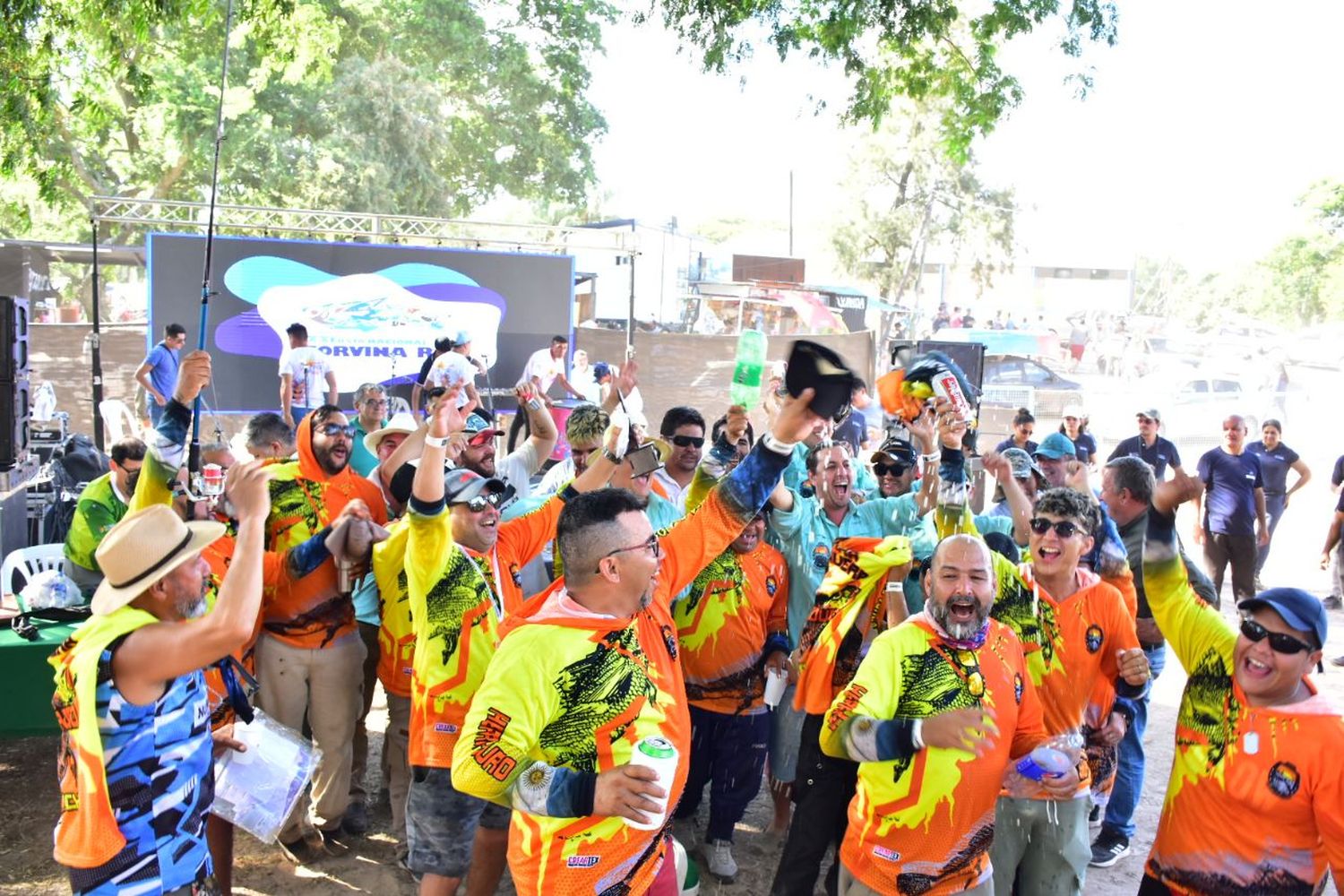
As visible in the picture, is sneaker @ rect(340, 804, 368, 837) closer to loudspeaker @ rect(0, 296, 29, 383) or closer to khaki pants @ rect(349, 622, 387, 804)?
khaki pants @ rect(349, 622, 387, 804)

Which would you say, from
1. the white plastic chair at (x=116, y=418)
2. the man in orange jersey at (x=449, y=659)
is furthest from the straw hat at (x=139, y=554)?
the white plastic chair at (x=116, y=418)

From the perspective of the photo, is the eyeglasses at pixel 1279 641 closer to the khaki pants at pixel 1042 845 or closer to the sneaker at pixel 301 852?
the khaki pants at pixel 1042 845

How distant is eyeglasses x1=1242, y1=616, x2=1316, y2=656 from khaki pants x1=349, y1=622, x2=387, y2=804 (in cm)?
394

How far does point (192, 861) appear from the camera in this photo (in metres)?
3.18

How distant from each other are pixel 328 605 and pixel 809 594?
2271 millimetres

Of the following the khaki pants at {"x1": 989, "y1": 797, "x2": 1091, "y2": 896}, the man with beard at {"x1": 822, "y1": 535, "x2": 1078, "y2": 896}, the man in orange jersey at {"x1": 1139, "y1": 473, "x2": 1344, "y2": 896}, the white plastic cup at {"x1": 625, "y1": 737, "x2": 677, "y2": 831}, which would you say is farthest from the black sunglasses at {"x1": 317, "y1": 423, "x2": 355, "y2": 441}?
the man in orange jersey at {"x1": 1139, "y1": 473, "x2": 1344, "y2": 896}

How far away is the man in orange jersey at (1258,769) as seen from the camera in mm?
3176

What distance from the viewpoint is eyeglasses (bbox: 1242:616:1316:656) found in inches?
128

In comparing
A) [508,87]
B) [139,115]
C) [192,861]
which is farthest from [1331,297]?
[192,861]

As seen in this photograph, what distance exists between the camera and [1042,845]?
3.83 metres

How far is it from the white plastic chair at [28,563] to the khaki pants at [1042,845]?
5.64m

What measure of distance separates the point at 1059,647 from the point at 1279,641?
1.00 m

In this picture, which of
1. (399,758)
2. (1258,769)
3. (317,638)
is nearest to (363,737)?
(399,758)

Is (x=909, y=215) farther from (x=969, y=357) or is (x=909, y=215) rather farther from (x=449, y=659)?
(x=449, y=659)
